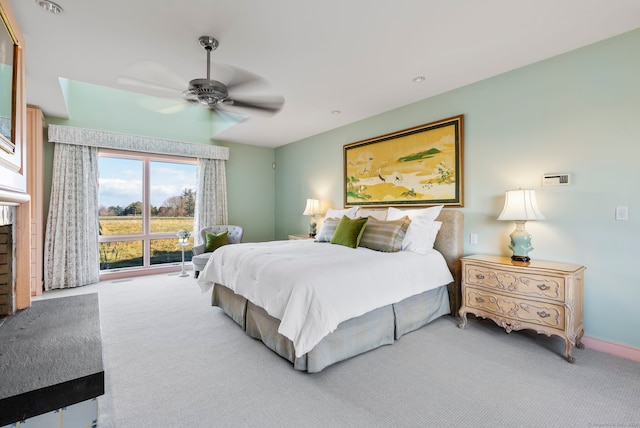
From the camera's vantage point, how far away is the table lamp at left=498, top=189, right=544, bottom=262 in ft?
9.02

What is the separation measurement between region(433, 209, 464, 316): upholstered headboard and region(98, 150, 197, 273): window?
4810 millimetres

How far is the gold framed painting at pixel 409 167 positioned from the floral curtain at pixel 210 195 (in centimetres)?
266

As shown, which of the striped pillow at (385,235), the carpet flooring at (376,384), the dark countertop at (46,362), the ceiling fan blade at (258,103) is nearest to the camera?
the dark countertop at (46,362)

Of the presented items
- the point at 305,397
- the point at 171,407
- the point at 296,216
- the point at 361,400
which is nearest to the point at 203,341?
the point at 171,407

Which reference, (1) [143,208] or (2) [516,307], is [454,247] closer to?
(2) [516,307]

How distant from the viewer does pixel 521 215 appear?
2752mm

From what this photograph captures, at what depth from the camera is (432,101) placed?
3771mm

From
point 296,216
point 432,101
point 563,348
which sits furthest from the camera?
point 296,216

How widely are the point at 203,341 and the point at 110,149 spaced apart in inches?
163

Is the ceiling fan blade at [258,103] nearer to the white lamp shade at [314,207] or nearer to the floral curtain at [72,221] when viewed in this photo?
the white lamp shade at [314,207]

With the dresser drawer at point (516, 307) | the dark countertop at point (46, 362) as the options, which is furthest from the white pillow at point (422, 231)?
A: the dark countertop at point (46, 362)

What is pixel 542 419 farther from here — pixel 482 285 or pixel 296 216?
pixel 296 216

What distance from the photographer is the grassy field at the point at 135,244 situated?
203 inches

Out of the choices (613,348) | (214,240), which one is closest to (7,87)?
(214,240)
